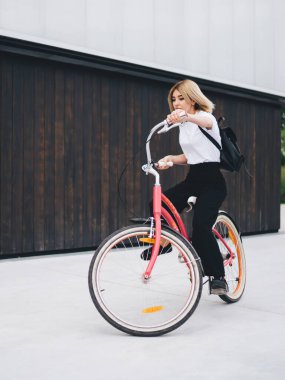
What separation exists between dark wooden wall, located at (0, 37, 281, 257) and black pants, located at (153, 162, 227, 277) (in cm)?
374

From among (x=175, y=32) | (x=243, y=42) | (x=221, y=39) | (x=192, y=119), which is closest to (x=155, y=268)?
(x=192, y=119)

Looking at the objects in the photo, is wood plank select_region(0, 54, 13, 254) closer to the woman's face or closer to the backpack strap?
the woman's face

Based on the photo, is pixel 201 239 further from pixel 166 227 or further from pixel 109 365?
pixel 109 365

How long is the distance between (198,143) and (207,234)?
0.67m

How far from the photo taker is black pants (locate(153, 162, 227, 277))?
4.69m

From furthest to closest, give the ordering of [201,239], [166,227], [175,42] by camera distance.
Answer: [175,42], [201,239], [166,227]

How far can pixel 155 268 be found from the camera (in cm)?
459

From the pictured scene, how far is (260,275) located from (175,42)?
4337 millimetres

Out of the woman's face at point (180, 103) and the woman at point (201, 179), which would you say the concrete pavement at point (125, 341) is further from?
the woman's face at point (180, 103)

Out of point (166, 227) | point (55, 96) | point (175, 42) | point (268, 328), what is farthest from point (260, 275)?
point (175, 42)

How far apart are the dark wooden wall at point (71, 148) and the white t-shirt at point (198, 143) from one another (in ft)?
12.5

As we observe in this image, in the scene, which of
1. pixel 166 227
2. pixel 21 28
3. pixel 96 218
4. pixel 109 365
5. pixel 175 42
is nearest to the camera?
pixel 109 365

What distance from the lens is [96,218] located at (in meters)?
9.08

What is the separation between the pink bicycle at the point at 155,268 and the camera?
4207mm
